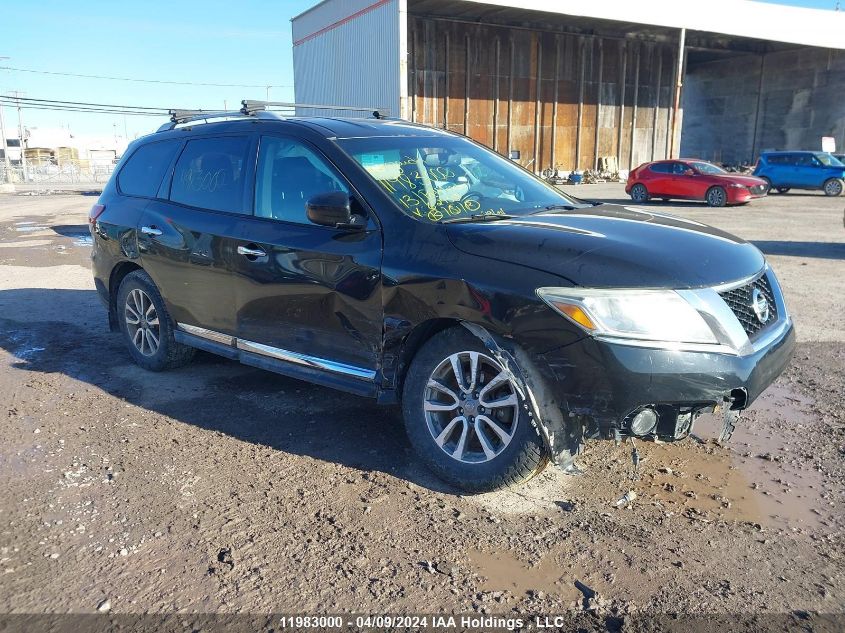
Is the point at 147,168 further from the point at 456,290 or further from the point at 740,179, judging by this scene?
the point at 740,179

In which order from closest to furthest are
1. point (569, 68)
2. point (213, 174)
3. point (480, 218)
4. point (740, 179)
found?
point (480, 218), point (213, 174), point (740, 179), point (569, 68)

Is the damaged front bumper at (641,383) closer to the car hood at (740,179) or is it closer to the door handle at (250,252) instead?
the door handle at (250,252)

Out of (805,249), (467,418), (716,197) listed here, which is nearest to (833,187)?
(716,197)

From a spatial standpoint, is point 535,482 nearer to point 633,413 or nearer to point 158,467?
point 633,413

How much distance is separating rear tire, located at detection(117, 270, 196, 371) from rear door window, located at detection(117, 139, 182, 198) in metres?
0.68

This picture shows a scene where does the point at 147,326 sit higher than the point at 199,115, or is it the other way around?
the point at 199,115

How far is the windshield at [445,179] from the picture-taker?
3.94m

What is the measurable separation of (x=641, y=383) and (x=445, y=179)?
6.05 feet

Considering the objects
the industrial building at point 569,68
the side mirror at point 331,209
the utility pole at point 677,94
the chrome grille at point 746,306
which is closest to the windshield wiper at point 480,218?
the side mirror at point 331,209

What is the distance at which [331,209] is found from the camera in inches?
147

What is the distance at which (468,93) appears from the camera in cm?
3484

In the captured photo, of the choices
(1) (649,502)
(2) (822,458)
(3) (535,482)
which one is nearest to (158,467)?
(3) (535,482)

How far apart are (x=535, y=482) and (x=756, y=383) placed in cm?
120

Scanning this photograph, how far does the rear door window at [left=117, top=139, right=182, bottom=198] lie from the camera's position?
17.9 feet
